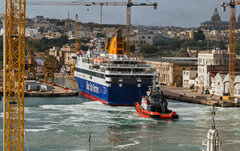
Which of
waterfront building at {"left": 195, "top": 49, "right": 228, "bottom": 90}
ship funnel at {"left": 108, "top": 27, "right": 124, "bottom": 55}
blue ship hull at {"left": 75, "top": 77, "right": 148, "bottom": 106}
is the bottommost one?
blue ship hull at {"left": 75, "top": 77, "right": 148, "bottom": 106}

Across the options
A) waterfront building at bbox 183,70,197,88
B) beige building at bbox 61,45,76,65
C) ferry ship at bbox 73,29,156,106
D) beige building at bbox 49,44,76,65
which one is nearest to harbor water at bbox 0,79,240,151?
ferry ship at bbox 73,29,156,106

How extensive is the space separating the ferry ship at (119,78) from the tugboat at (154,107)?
337 cm

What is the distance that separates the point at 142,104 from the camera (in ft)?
127

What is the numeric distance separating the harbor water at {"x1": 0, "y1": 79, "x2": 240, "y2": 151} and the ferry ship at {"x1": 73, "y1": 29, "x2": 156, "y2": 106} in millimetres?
1238

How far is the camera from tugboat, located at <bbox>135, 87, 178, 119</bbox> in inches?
1441

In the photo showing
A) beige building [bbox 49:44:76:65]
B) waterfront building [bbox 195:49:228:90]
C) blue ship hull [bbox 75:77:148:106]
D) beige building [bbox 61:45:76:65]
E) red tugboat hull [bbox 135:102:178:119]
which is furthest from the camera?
beige building [bbox 49:44:76:65]

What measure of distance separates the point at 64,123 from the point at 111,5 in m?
48.4

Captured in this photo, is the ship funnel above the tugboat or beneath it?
above

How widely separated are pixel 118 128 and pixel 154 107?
5.57m

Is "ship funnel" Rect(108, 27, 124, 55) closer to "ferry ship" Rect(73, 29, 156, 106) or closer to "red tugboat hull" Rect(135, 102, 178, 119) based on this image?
"ferry ship" Rect(73, 29, 156, 106)

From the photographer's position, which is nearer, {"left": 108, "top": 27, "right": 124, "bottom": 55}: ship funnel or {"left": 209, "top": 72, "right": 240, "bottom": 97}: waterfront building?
{"left": 209, "top": 72, "right": 240, "bottom": 97}: waterfront building

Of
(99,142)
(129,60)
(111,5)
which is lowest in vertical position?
(99,142)

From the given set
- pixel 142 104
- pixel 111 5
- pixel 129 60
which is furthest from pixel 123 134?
pixel 111 5

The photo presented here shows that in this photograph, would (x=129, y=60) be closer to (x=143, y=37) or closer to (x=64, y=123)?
(x=64, y=123)
